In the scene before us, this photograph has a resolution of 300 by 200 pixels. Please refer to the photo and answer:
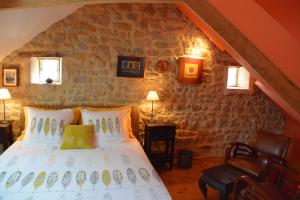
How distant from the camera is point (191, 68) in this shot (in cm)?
420

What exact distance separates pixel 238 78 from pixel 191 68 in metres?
1.07

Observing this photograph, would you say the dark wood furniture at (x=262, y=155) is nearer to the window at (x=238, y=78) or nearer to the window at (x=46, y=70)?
the window at (x=238, y=78)

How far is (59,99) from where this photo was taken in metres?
3.84

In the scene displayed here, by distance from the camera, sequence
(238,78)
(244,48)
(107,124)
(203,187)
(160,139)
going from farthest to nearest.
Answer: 1. (238,78)
2. (160,139)
3. (107,124)
4. (203,187)
5. (244,48)

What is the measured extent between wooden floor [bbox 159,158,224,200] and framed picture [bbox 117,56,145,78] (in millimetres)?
1559

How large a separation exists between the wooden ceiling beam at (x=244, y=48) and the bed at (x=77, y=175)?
1447 mm

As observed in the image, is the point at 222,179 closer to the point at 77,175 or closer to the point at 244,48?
the point at 244,48

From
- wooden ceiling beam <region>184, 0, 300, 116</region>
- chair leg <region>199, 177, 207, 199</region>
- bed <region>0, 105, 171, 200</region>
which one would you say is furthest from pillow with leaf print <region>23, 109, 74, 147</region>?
wooden ceiling beam <region>184, 0, 300, 116</region>

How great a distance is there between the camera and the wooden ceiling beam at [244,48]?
2.38 meters

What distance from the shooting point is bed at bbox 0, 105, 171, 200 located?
6.88ft

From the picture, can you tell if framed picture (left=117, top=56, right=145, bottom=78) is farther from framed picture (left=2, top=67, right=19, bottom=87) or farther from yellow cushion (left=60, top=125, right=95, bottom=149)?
framed picture (left=2, top=67, right=19, bottom=87)

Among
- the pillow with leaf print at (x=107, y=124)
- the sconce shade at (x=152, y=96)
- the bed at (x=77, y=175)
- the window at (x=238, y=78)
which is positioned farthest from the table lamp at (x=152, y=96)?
the window at (x=238, y=78)

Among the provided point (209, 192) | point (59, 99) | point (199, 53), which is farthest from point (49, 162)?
point (199, 53)

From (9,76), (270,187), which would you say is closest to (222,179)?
(270,187)
